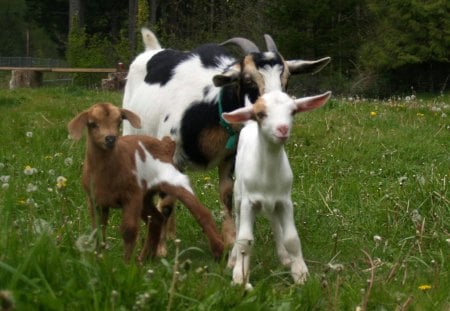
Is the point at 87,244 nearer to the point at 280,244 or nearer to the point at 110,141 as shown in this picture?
the point at 110,141

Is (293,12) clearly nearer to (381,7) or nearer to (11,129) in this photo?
(381,7)

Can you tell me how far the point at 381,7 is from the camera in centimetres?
2661

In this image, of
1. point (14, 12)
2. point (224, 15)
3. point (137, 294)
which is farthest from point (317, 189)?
point (14, 12)

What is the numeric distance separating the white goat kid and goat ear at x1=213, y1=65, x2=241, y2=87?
730 millimetres

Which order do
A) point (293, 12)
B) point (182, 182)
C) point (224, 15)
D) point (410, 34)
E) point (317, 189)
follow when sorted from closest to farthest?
point (182, 182)
point (317, 189)
point (410, 34)
point (293, 12)
point (224, 15)

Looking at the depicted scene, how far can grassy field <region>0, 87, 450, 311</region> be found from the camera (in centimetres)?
345

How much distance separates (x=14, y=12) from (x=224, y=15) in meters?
28.5

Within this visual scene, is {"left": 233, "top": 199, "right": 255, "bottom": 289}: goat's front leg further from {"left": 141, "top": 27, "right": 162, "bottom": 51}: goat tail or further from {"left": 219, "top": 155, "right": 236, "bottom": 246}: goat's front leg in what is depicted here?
{"left": 141, "top": 27, "right": 162, "bottom": 51}: goat tail

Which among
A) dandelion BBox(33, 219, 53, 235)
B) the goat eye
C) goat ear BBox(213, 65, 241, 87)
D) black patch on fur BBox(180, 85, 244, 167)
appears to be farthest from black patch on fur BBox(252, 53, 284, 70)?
dandelion BBox(33, 219, 53, 235)

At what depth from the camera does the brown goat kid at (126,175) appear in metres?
4.78

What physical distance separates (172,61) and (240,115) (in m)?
2.38

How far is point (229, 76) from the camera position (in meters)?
5.70

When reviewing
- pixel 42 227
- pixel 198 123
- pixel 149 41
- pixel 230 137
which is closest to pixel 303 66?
pixel 230 137

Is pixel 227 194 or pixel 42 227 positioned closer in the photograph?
pixel 42 227
